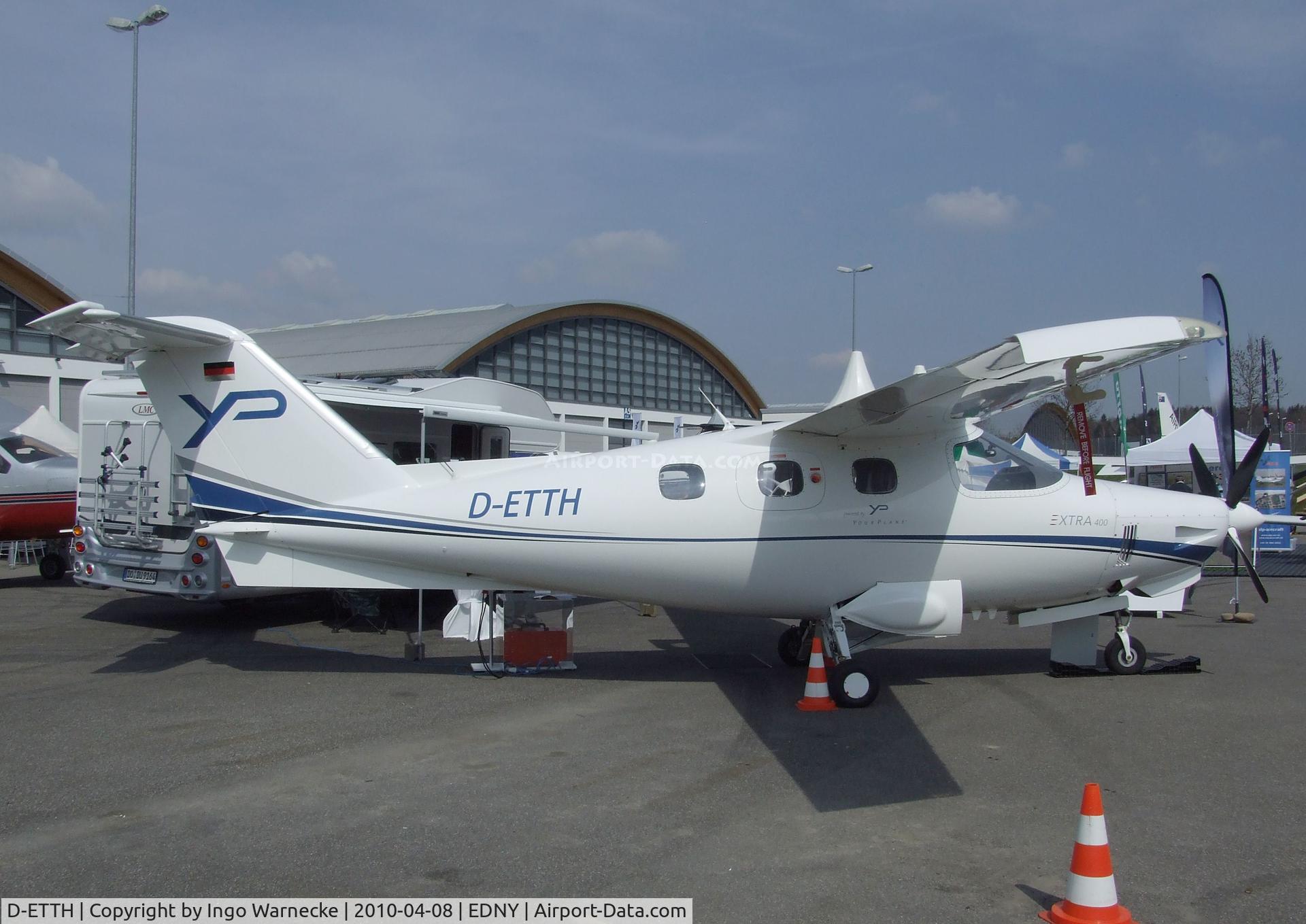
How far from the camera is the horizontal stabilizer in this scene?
6.76 metres

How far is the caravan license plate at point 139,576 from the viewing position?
35.7 ft

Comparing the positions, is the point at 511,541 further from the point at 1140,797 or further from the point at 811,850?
the point at 1140,797

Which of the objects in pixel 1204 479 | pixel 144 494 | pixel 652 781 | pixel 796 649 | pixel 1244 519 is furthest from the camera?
pixel 144 494

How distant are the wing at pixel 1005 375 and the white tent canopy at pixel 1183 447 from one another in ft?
47.7

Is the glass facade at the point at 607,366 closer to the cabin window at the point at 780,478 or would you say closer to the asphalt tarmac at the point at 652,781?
the asphalt tarmac at the point at 652,781

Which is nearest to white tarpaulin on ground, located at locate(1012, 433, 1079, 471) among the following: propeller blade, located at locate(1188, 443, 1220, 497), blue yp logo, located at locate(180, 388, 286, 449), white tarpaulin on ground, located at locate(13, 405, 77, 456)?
propeller blade, located at locate(1188, 443, 1220, 497)

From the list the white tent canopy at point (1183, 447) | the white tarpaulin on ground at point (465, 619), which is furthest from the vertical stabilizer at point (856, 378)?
the white tent canopy at point (1183, 447)

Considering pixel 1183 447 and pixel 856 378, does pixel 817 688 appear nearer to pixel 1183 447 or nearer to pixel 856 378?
pixel 856 378

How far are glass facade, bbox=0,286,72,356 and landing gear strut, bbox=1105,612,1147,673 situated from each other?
2605cm

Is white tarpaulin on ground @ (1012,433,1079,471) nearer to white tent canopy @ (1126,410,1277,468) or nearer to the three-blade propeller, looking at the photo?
white tent canopy @ (1126,410,1277,468)

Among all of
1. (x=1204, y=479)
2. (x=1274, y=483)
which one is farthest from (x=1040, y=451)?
(x=1204, y=479)

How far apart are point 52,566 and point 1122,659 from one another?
17.4 meters

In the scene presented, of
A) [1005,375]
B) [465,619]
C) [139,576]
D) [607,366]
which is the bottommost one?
[465,619]

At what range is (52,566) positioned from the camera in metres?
17.1
